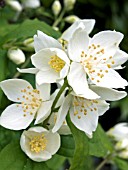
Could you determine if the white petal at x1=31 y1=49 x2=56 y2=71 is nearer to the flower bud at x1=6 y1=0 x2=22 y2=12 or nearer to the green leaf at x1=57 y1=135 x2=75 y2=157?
the green leaf at x1=57 y1=135 x2=75 y2=157

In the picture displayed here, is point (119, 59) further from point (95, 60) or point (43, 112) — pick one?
point (43, 112)

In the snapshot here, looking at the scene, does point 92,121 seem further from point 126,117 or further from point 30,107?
point 126,117

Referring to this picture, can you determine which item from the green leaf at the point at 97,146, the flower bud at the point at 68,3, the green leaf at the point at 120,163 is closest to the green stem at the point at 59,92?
the green leaf at the point at 97,146

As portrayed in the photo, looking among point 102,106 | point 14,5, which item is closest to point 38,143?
point 102,106

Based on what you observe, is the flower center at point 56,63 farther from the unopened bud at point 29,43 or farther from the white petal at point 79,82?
the unopened bud at point 29,43

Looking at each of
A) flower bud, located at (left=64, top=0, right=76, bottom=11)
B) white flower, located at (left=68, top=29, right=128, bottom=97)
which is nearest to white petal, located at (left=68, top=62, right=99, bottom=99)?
white flower, located at (left=68, top=29, right=128, bottom=97)

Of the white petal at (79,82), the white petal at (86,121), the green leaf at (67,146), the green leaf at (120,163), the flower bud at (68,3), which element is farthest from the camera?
the flower bud at (68,3)

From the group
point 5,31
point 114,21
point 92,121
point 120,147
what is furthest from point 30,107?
point 114,21
